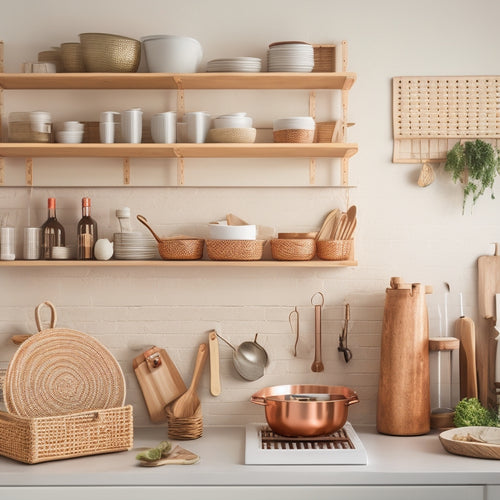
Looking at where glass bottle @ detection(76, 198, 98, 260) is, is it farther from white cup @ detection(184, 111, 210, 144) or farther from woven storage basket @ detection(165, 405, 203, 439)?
woven storage basket @ detection(165, 405, 203, 439)

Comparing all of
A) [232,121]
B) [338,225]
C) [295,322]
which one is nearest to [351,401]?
[295,322]

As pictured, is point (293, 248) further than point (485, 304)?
No

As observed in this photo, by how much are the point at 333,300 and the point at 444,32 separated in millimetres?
1276

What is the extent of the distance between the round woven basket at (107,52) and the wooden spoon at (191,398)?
1.25m

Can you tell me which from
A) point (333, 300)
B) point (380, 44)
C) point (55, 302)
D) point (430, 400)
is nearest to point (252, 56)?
point (380, 44)

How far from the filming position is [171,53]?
320cm

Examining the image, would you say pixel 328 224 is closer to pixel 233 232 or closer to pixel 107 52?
pixel 233 232

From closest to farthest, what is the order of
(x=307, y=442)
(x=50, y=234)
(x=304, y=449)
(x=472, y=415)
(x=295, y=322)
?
(x=304, y=449) < (x=307, y=442) < (x=472, y=415) < (x=50, y=234) < (x=295, y=322)

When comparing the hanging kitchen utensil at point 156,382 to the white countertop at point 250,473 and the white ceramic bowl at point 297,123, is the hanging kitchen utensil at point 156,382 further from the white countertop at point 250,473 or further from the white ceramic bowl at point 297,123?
the white ceramic bowl at point 297,123

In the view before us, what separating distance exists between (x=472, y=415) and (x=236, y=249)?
1166 millimetres

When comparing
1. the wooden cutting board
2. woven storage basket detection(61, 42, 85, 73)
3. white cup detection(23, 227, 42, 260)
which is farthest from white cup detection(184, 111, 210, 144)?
the wooden cutting board

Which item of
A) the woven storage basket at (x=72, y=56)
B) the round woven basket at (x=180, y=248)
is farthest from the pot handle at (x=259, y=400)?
the woven storage basket at (x=72, y=56)

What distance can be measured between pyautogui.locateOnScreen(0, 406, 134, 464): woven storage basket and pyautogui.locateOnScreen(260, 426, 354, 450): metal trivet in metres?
0.54

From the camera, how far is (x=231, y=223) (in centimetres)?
341
